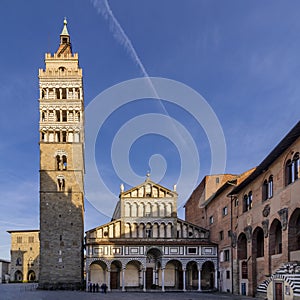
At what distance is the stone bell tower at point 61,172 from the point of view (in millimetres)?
47906

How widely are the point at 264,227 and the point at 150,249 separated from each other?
20188mm

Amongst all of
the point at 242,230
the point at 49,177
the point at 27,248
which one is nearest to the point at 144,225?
the point at 49,177

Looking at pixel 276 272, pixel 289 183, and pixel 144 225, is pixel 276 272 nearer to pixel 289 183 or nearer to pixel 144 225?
pixel 289 183

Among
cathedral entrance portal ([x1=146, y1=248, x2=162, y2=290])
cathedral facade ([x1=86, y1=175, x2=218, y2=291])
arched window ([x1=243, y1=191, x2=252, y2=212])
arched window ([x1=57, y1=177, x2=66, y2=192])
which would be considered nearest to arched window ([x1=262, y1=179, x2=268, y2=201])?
arched window ([x1=243, y1=191, x2=252, y2=212])

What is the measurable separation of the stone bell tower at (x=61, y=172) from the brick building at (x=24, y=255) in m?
42.5

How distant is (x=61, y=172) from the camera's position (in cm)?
5041

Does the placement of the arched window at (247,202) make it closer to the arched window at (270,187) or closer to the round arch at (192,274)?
the arched window at (270,187)

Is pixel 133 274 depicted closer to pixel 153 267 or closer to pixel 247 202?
pixel 153 267

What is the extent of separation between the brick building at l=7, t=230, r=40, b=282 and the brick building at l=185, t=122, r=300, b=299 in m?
51.2

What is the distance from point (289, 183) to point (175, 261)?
27.0 metres

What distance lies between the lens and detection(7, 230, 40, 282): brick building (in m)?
87.8

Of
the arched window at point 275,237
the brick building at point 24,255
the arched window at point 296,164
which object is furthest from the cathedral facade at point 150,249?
the brick building at point 24,255

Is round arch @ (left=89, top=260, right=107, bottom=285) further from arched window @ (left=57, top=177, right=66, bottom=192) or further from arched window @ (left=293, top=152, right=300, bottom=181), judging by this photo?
arched window @ (left=293, top=152, right=300, bottom=181)

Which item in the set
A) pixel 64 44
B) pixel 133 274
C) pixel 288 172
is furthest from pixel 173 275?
pixel 64 44
